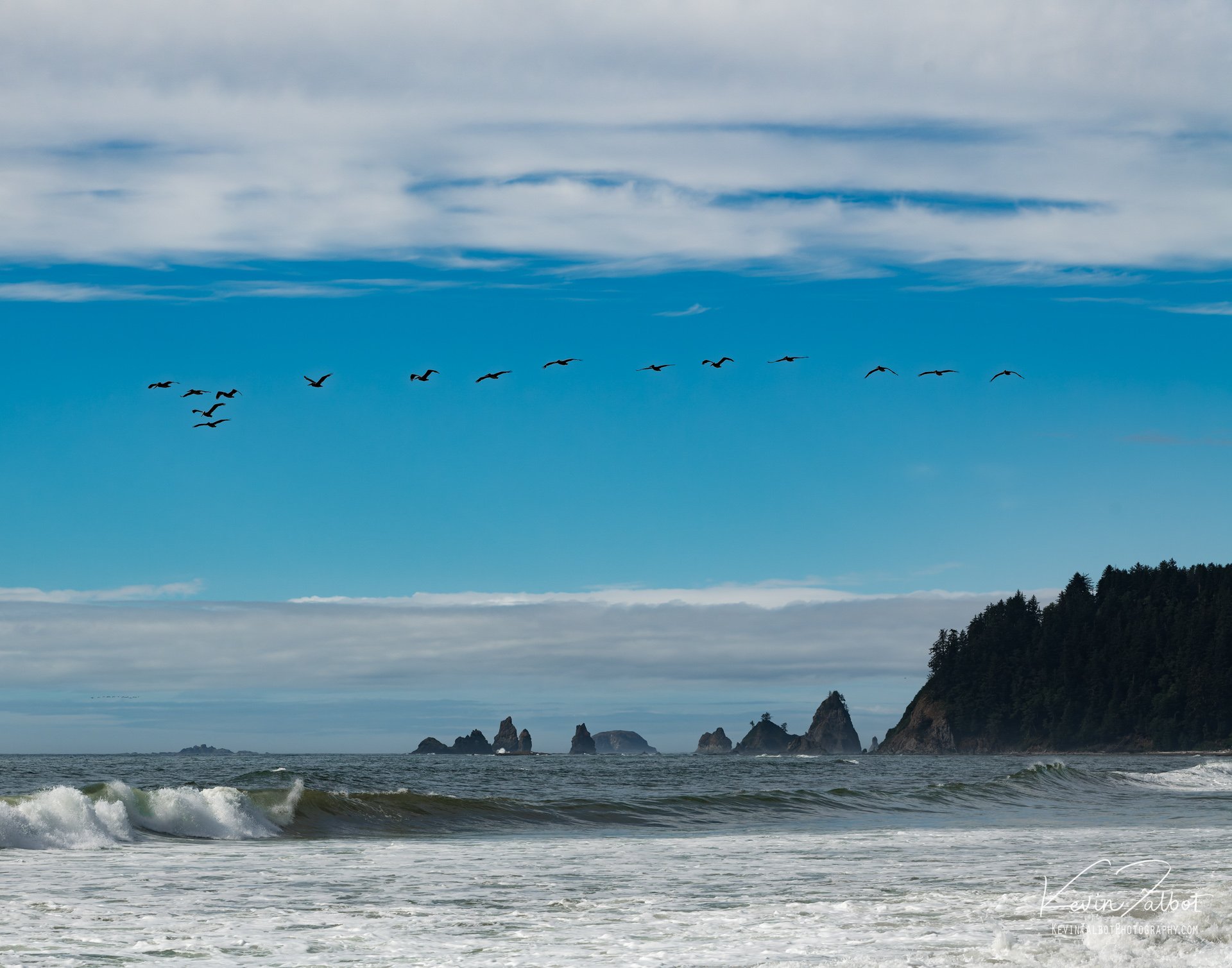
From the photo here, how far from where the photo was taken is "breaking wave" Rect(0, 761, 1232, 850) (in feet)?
79.2

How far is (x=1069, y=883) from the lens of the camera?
1739 cm

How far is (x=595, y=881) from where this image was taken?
18.2 meters

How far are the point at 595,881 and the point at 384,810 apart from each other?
14.0m

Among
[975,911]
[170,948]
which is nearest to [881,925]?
[975,911]

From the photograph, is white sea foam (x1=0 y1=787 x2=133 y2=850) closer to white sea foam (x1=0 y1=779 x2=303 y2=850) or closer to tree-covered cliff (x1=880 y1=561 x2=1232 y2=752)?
white sea foam (x1=0 y1=779 x2=303 y2=850)

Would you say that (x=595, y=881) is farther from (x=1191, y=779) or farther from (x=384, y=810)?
(x=1191, y=779)

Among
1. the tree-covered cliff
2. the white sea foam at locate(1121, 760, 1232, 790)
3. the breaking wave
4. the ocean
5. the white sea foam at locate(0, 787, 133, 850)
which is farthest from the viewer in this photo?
the tree-covered cliff

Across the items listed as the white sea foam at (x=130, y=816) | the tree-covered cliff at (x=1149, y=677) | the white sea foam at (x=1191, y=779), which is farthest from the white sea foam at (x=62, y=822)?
the tree-covered cliff at (x=1149, y=677)

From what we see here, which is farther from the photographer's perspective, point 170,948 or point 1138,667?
point 1138,667

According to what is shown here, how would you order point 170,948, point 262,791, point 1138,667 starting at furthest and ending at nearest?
point 1138,667
point 262,791
point 170,948

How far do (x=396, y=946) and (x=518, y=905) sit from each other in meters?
3.18

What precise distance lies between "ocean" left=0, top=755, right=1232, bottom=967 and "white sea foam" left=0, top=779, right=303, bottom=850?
0.05 metres

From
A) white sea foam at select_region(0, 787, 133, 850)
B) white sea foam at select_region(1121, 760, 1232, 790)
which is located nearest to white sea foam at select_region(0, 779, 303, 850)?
white sea foam at select_region(0, 787, 133, 850)

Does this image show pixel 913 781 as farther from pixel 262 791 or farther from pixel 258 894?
pixel 258 894
